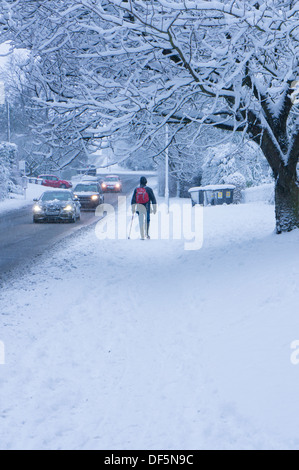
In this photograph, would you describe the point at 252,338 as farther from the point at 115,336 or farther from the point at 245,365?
the point at 115,336

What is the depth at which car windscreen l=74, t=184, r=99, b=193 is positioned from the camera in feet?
89.8

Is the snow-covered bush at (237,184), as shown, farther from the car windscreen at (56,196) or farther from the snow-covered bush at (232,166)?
the car windscreen at (56,196)

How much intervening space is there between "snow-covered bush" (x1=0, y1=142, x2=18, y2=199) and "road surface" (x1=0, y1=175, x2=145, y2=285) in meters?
11.1

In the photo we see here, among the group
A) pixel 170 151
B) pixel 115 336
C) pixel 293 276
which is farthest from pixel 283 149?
pixel 115 336

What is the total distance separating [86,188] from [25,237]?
12934 millimetres

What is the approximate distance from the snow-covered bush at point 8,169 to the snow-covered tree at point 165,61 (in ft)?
77.3

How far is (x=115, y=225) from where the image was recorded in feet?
59.5

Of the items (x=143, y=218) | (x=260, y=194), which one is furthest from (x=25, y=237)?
(x=260, y=194)

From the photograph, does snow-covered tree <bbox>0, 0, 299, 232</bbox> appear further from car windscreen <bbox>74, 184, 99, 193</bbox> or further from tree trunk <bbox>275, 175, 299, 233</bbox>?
car windscreen <bbox>74, 184, 99, 193</bbox>

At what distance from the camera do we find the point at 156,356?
17.5ft

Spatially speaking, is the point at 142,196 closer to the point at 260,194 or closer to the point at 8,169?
the point at 260,194

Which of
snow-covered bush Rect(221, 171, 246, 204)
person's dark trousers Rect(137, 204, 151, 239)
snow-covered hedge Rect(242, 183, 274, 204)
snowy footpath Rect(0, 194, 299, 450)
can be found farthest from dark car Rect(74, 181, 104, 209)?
snowy footpath Rect(0, 194, 299, 450)

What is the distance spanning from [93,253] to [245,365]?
24.8 feet

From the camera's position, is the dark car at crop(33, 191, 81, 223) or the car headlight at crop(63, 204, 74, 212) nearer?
the dark car at crop(33, 191, 81, 223)
